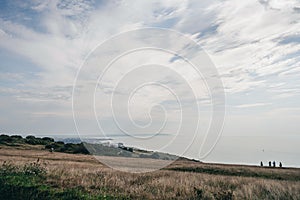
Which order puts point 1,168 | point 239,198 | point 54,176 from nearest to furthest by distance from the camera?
point 239,198
point 54,176
point 1,168

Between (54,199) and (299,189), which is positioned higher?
(299,189)

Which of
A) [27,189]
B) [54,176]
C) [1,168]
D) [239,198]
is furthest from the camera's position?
[1,168]

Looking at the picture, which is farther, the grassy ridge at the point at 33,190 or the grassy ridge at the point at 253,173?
the grassy ridge at the point at 253,173

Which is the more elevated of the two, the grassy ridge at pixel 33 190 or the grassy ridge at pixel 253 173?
the grassy ridge at pixel 253 173

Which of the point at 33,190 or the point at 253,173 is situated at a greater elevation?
the point at 253,173

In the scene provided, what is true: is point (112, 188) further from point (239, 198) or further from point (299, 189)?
point (299, 189)

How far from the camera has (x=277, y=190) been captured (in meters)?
13.5

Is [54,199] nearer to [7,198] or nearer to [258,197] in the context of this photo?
[7,198]

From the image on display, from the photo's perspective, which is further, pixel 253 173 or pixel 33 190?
pixel 253 173

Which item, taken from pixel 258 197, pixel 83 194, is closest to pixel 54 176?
pixel 83 194

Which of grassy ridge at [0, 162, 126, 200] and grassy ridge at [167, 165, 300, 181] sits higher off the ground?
grassy ridge at [167, 165, 300, 181]

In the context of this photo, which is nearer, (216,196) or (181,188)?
(216,196)

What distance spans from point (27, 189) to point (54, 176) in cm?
375

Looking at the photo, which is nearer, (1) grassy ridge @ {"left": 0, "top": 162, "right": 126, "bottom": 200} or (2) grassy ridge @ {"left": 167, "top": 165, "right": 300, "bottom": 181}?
(1) grassy ridge @ {"left": 0, "top": 162, "right": 126, "bottom": 200}
